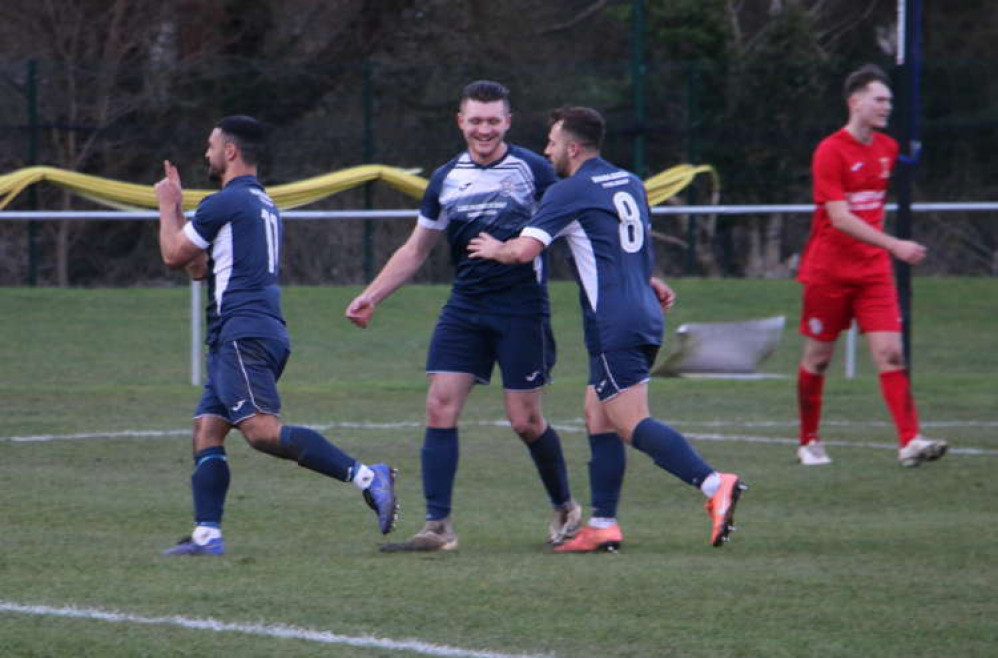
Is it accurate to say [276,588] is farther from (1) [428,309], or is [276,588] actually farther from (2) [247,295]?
(1) [428,309]

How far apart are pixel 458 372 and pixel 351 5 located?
1860 cm

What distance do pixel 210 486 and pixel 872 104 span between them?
4508mm

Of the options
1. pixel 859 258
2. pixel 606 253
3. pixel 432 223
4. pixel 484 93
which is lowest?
pixel 859 258

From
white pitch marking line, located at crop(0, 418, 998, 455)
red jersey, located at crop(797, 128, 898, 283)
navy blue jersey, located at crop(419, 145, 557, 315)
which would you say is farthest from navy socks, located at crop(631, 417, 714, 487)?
white pitch marking line, located at crop(0, 418, 998, 455)

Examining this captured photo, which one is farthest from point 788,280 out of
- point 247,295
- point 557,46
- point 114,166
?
point 247,295

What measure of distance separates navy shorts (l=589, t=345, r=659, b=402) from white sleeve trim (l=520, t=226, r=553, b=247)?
1.66 feet

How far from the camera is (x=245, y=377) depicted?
21.7ft

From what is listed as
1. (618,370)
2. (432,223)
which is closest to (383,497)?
(618,370)

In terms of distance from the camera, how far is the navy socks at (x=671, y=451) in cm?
646

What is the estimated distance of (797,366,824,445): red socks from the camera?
31.5ft

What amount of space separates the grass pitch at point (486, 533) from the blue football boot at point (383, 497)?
0.58ft

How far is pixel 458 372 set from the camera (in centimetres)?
704

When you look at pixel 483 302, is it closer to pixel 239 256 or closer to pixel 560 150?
pixel 560 150

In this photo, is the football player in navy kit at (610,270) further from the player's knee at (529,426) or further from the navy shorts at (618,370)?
the player's knee at (529,426)
